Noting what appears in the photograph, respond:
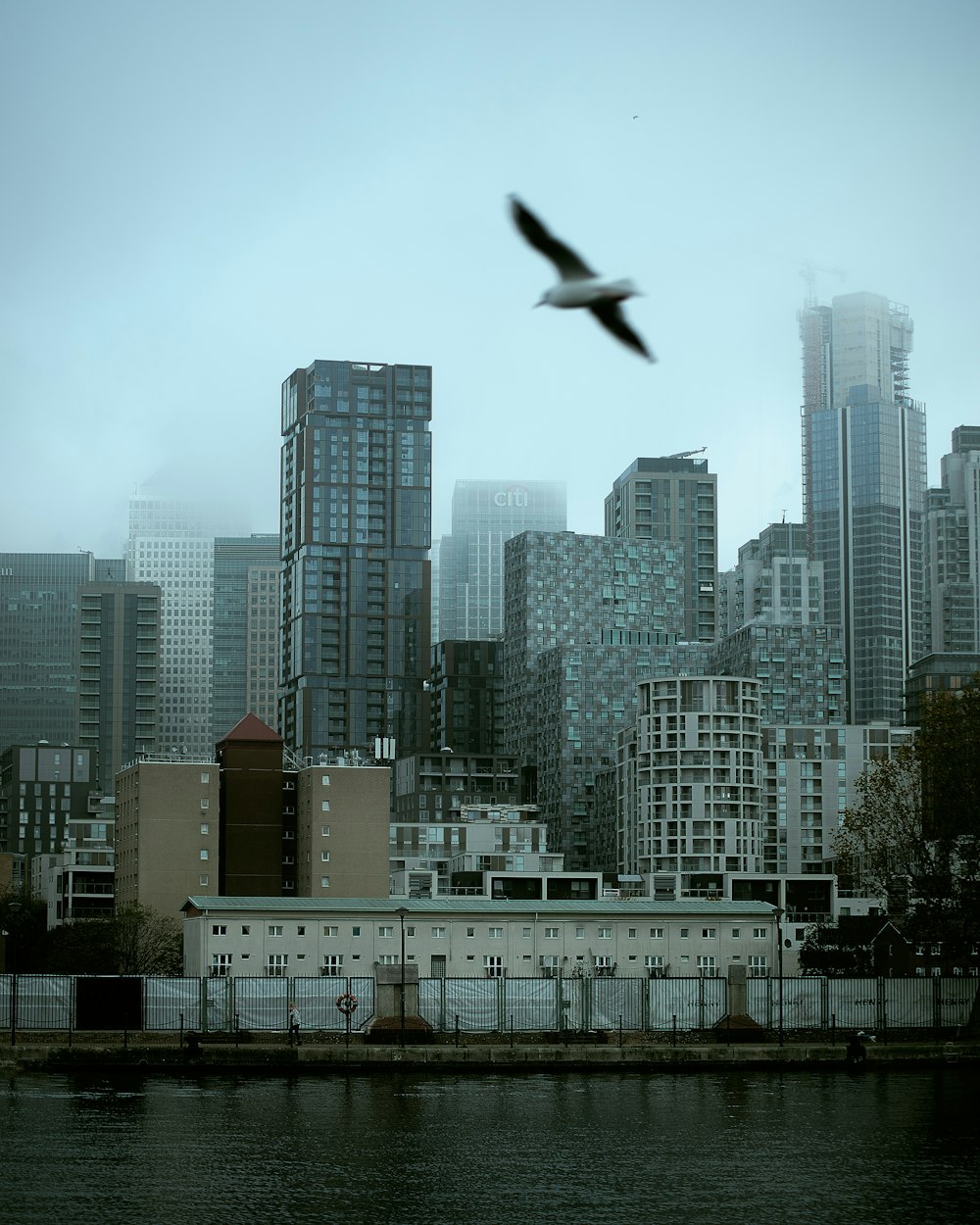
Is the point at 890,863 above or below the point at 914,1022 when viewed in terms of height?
above

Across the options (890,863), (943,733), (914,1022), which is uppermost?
(943,733)

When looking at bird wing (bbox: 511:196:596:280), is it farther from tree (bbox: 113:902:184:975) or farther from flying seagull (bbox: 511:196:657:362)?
tree (bbox: 113:902:184:975)

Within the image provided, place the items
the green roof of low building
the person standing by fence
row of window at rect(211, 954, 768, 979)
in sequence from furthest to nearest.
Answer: the green roof of low building, row of window at rect(211, 954, 768, 979), the person standing by fence

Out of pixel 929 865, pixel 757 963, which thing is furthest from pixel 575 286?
pixel 757 963

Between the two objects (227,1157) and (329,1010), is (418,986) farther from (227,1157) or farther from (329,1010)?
(227,1157)

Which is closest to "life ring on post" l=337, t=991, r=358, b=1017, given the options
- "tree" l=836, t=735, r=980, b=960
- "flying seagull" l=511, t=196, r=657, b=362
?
"tree" l=836, t=735, r=980, b=960

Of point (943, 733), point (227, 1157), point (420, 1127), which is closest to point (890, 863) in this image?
point (943, 733)

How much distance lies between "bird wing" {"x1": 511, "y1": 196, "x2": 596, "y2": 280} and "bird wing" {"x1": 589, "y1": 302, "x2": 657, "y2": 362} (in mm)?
431

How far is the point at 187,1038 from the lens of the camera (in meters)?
82.7

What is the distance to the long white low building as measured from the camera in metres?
116

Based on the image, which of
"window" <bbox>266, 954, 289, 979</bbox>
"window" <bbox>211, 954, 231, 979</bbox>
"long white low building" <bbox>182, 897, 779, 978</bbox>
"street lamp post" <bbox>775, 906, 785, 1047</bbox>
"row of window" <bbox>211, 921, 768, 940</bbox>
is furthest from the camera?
"row of window" <bbox>211, 921, 768, 940</bbox>

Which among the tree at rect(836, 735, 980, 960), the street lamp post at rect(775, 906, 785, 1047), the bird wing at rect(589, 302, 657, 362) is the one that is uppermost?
the bird wing at rect(589, 302, 657, 362)

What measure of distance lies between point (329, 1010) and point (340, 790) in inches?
2451

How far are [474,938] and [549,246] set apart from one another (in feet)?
344
